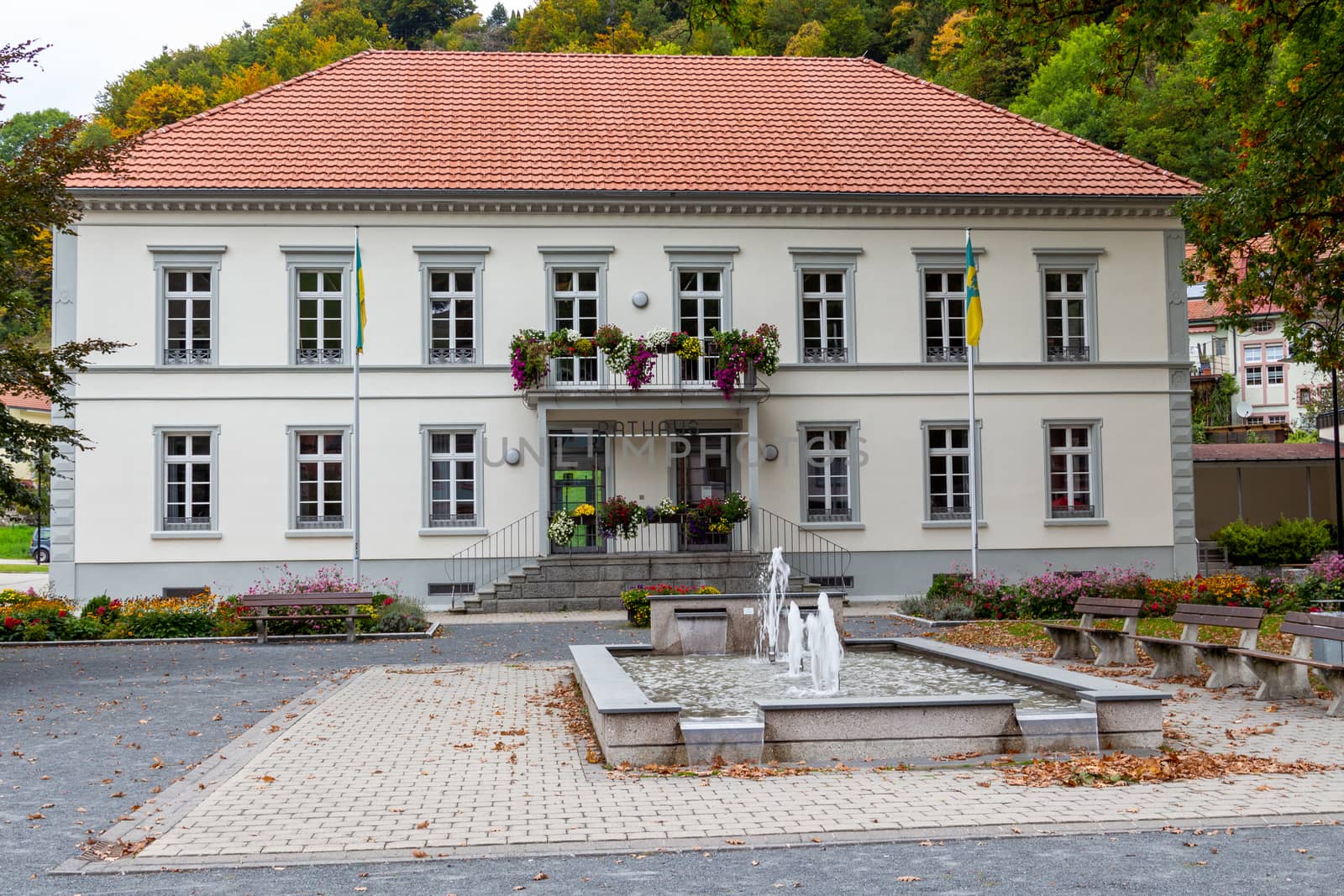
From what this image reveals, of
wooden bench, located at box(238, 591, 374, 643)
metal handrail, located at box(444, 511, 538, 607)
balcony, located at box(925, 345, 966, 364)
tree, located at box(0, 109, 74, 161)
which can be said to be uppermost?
tree, located at box(0, 109, 74, 161)

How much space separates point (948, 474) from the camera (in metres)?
28.0

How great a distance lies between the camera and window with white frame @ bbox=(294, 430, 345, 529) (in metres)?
26.5

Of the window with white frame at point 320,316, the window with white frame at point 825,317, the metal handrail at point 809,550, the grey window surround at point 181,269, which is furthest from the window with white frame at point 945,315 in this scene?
the grey window surround at point 181,269

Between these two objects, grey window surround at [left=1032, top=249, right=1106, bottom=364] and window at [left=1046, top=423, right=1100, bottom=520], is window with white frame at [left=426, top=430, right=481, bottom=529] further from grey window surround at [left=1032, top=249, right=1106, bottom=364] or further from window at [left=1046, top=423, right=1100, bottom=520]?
grey window surround at [left=1032, top=249, right=1106, bottom=364]

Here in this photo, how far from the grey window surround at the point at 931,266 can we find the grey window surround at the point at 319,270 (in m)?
11.9

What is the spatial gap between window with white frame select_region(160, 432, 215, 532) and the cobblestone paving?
16.4 metres

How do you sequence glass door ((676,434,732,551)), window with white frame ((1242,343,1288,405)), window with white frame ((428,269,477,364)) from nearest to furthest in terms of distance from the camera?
window with white frame ((428,269,477,364)) → glass door ((676,434,732,551)) → window with white frame ((1242,343,1288,405))

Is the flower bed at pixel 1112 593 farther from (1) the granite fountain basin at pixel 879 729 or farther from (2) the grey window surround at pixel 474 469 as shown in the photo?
(1) the granite fountain basin at pixel 879 729

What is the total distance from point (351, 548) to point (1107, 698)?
19.3 meters

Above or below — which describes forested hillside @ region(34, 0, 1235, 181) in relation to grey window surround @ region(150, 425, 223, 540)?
above

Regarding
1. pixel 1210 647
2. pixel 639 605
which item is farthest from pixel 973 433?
pixel 1210 647

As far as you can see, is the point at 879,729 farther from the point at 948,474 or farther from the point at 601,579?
the point at 948,474

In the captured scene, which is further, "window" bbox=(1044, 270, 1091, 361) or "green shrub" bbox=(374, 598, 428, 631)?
"window" bbox=(1044, 270, 1091, 361)

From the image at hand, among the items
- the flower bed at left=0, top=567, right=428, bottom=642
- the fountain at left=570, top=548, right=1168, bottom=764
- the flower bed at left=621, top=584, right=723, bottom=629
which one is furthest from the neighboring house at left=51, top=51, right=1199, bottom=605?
the fountain at left=570, top=548, right=1168, bottom=764
